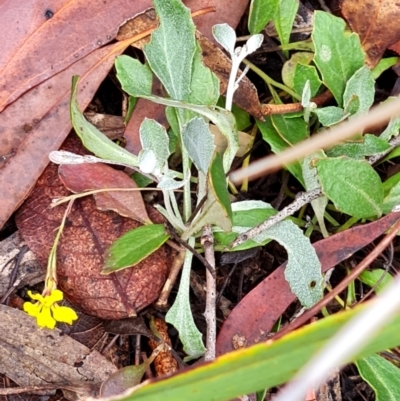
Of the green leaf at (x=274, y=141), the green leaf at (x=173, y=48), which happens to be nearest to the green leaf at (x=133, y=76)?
the green leaf at (x=173, y=48)

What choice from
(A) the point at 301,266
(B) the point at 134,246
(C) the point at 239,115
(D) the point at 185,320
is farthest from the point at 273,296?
(C) the point at 239,115

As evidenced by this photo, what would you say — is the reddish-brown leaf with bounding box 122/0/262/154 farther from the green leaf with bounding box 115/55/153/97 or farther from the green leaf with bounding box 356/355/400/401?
the green leaf with bounding box 356/355/400/401

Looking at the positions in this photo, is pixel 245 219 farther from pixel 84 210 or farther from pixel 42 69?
pixel 42 69

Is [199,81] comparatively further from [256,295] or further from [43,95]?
[256,295]

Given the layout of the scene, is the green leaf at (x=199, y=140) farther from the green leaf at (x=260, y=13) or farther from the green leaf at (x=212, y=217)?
the green leaf at (x=260, y=13)

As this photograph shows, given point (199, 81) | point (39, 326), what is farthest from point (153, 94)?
point (39, 326)

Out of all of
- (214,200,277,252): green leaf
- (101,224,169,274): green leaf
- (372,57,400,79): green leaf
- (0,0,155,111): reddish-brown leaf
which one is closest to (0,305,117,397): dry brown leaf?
(101,224,169,274): green leaf
